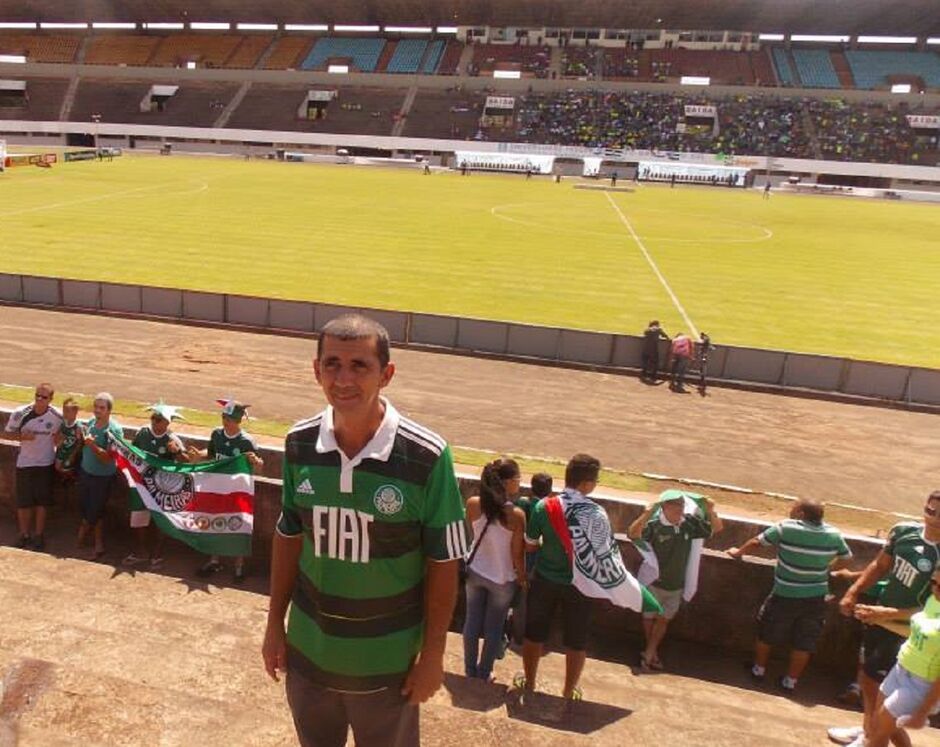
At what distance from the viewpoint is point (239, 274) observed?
23.0 meters

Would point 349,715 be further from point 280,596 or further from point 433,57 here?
point 433,57

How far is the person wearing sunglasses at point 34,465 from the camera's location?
689 cm

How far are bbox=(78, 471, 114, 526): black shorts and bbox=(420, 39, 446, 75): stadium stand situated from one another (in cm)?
8648

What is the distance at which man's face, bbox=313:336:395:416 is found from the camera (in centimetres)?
271

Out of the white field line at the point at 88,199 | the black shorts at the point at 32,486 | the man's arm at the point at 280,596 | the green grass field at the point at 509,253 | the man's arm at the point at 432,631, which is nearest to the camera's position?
the man's arm at the point at 432,631

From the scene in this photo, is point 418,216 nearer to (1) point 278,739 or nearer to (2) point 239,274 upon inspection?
(2) point 239,274

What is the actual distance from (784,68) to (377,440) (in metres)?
94.3

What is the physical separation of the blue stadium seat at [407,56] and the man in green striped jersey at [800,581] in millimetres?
88995

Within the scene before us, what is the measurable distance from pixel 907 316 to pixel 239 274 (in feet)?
68.6

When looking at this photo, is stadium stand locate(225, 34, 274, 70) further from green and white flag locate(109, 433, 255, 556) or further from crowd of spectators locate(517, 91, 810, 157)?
green and white flag locate(109, 433, 255, 556)

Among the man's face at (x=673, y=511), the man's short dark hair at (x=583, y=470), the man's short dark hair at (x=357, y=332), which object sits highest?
the man's short dark hair at (x=357, y=332)

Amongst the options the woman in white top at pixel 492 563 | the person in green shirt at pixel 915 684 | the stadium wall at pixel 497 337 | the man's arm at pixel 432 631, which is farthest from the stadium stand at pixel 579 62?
the man's arm at pixel 432 631

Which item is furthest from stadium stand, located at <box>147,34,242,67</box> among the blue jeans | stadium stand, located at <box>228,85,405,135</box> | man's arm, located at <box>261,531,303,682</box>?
man's arm, located at <box>261,531,303,682</box>

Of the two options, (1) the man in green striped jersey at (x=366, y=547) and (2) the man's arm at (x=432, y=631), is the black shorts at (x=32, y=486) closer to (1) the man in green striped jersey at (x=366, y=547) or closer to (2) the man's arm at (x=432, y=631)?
(1) the man in green striped jersey at (x=366, y=547)
